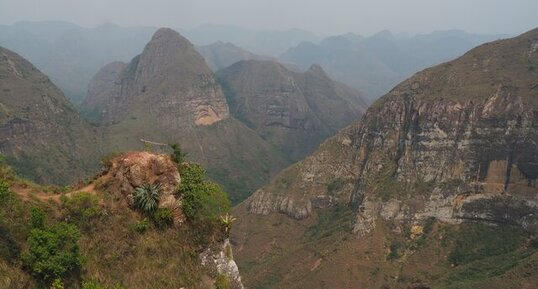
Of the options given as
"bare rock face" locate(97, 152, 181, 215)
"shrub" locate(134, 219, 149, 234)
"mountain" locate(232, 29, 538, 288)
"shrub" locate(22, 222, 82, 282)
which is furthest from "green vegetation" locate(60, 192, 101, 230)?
"mountain" locate(232, 29, 538, 288)

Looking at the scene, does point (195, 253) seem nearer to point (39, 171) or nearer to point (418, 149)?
point (418, 149)

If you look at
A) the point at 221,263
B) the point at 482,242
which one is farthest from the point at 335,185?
the point at 221,263

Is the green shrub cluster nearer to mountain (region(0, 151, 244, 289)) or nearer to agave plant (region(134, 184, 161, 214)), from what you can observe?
mountain (region(0, 151, 244, 289))

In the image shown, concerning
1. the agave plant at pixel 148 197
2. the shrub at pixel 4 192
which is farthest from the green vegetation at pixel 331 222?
the shrub at pixel 4 192

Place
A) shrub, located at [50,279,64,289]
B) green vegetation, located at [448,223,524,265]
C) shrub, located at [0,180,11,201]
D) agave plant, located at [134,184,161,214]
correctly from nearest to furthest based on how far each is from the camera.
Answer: shrub, located at [50,279,64,289], shrub, located at [0,180,11,201], agave plant, located at [134,184,161,214], green vegetation, located at [448,223,524,265]

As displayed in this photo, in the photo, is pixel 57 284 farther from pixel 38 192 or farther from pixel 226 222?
pixel 226 222

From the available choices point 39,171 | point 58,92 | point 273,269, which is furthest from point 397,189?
point 58,92

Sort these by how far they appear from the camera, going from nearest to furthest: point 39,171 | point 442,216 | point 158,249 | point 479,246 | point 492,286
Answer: point 158,249 → point 492,286 → point 479,246 → point 442,216 → point 39,171
